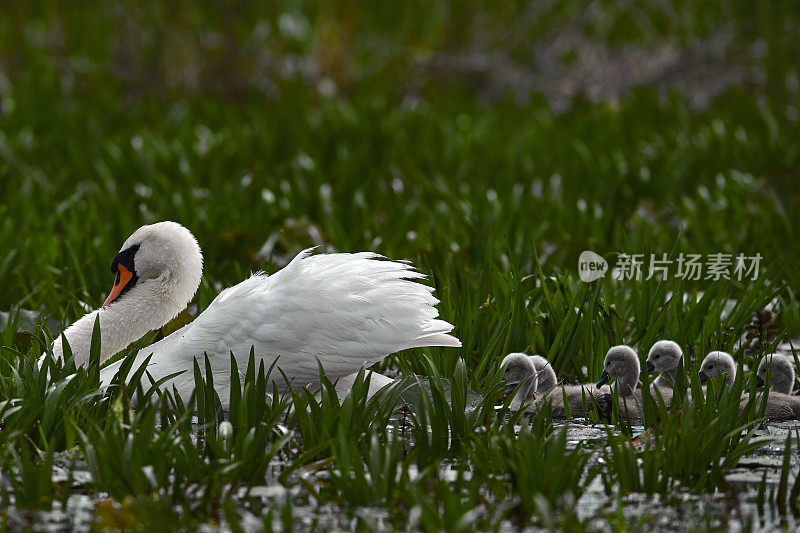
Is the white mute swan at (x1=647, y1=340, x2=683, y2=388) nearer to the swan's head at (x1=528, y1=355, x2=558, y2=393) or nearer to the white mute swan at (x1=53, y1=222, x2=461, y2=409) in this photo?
the swan's head at (x1=528, y1=355, x2=558, y2=393)

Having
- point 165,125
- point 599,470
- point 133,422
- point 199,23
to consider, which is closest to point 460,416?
point 599,470

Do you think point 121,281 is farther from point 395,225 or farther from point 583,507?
point 395,225

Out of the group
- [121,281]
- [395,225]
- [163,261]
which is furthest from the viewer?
[395,225]

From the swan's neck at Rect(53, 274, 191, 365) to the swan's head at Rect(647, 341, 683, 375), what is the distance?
165 cm

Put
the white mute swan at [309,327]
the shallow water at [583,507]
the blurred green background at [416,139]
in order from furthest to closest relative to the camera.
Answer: the blurred green background at [416,139] < the white mute swan at [309,327] < the shallow water at [583,507]

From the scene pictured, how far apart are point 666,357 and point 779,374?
15.5 inches

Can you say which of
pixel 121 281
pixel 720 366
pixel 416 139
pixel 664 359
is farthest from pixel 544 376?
pixel 416 139

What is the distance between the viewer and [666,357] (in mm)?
4371

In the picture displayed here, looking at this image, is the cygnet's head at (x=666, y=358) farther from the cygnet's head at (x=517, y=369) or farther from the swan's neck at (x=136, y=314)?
the swan's neck at (x=136, y=314)

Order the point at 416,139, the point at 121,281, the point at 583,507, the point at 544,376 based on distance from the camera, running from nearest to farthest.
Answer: the point at 583,507
the point at 544,376
the point at 121,281
the point at 416,139

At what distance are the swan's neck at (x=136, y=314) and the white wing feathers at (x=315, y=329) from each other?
32 cm

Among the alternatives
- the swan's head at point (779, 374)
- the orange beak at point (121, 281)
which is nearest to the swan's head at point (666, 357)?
the swan's head at point (779, 374)

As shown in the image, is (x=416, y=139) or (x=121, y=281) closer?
(x=121, y=281)

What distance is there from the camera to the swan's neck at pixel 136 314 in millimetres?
4324
